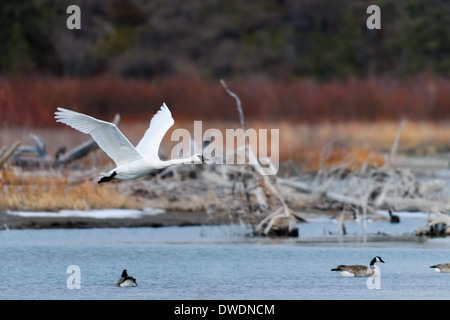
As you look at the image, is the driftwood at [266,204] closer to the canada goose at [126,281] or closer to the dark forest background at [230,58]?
the canada goose at [126,281]

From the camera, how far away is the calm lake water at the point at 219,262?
10.1m

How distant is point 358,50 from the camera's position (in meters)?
39.7

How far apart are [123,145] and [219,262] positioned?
1.85m

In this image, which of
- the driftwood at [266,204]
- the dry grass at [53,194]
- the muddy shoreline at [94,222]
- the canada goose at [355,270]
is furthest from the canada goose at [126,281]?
the dry grass at [53,194]

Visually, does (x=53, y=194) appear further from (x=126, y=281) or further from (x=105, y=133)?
(x=126, y=281)

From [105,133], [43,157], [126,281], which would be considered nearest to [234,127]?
[43,157]

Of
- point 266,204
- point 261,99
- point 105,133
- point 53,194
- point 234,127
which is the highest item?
point 261,99

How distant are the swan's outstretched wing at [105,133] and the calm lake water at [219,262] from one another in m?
1.21

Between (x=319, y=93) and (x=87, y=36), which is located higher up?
(x=87, y=36)

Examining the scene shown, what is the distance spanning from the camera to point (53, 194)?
15.1m

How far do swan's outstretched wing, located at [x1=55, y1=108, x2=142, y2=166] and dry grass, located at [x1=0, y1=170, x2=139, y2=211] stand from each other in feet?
12.8

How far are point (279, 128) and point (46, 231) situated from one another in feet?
39.9
